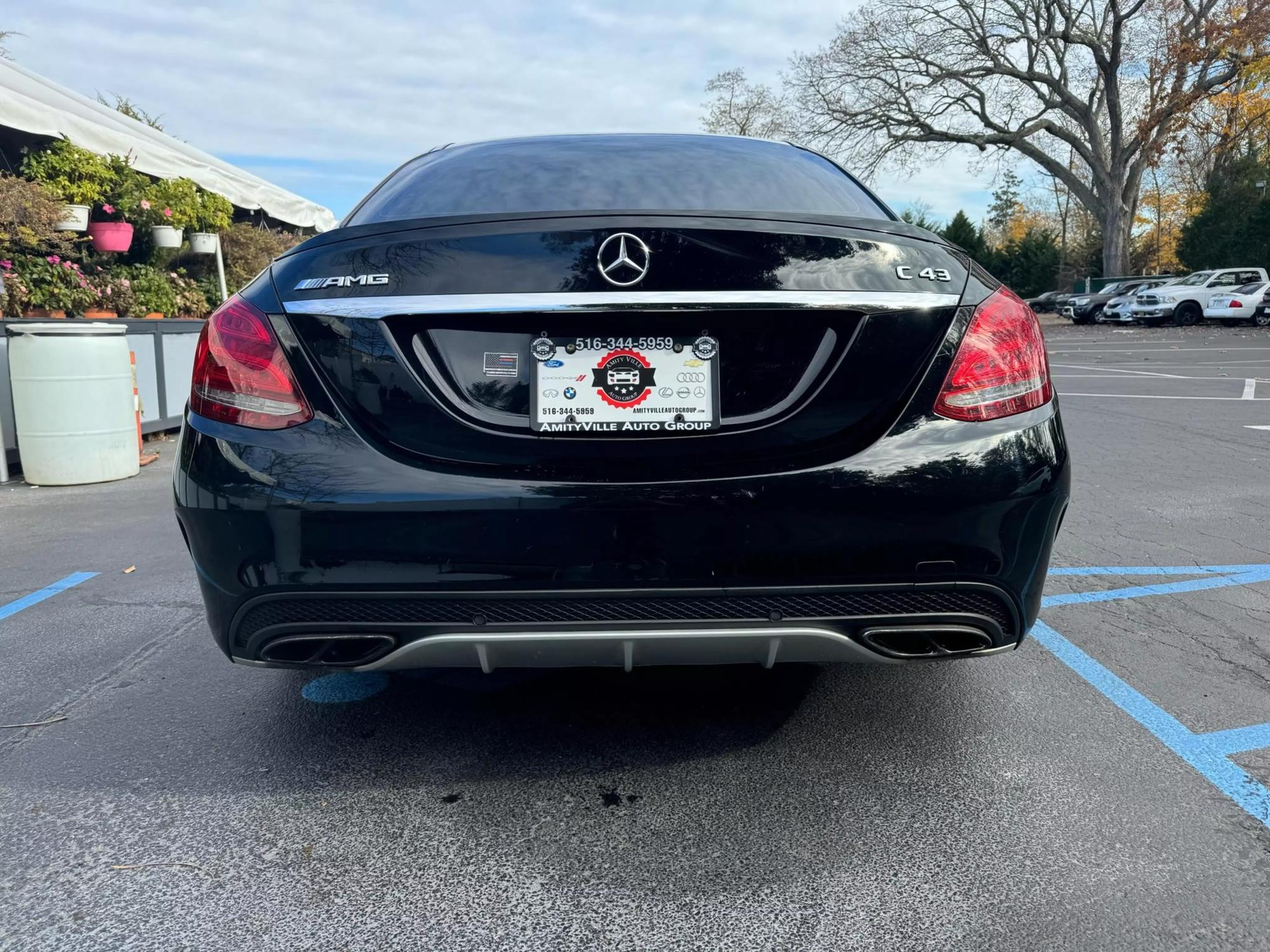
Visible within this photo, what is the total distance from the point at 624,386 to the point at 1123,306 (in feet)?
109

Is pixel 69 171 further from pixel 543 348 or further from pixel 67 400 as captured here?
pixel 543 348

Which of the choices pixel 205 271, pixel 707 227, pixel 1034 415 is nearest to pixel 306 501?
pixel 707 227

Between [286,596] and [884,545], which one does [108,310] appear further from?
[884,545]

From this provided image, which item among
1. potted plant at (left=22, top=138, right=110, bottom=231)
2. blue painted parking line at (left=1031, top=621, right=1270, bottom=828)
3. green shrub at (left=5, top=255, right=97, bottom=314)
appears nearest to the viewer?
blue painted parking line at (left=1031, top=621, right=1270, bottom=828)

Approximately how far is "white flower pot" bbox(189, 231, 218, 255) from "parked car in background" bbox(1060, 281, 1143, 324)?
99.7ft

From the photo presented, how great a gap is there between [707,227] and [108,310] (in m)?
8.87

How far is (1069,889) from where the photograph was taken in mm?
1915

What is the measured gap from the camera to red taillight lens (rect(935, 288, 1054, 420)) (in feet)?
6.70

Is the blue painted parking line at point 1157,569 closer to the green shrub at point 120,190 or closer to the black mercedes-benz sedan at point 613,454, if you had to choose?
the black mercedes-benz sedan at point 613,454

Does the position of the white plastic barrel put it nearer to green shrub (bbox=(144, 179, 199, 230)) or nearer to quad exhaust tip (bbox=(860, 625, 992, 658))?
green shrub (bbox=(144, 179, 199, 230))

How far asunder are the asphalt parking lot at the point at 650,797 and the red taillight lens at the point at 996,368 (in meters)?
0.90

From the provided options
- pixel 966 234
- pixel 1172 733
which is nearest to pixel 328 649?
pixel 1172 733

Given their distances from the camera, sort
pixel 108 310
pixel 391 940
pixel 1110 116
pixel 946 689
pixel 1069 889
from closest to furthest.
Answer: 1. pixel 391 940
2. pixel 1069 889
3. pixel 946 689
4. pixel 108 310
5. pixel 1110 116

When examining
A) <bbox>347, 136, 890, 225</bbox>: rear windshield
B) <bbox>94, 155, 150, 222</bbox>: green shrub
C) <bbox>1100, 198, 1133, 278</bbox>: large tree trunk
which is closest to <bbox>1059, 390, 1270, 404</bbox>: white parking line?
<bbox>347, 136, 890, 225</bbox>: rear windshield
